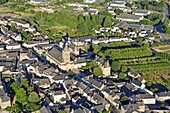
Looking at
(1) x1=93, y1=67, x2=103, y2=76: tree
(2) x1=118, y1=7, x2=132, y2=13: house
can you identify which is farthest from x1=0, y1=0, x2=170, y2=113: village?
(2) x1=118, y1=7, x2=132, y2=13: house

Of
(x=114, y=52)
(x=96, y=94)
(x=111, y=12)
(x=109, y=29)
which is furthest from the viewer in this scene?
(x=111, y=12)

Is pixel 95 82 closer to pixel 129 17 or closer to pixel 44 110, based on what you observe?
pixel 44 110

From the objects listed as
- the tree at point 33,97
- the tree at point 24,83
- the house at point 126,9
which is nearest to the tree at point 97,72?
the tree at point 24,83

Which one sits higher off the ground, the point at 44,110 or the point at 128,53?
the point at 128,53

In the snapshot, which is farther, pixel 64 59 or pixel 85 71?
pixel 85 71

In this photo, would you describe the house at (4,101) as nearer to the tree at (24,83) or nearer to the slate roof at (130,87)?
the tree at (24,83)

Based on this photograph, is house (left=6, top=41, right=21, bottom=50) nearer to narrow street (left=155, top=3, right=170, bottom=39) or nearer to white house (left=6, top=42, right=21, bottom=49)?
white house (left=6, top=42, right=21, bottom=49)

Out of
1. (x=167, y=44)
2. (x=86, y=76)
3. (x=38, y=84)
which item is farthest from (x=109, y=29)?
(x=38, y=84)

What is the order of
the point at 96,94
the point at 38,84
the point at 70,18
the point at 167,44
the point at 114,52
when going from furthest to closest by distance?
the point at 70,18, the point at 167,44, the point at 114,52, the point at 38,84, the point at 96,94

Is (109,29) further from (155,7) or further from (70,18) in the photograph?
(155,7)

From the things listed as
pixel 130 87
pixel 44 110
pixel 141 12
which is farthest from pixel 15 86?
pixel 141 12

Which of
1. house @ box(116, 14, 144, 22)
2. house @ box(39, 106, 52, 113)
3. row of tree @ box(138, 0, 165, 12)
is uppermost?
row of tree @ box(138, 0, 165, 12)
